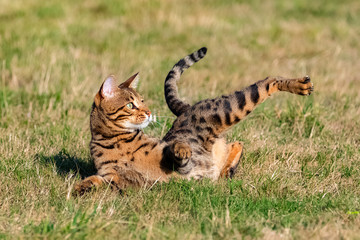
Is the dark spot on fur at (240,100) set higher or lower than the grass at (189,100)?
higher

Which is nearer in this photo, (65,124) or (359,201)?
(359,201)

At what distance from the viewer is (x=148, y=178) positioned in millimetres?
4250

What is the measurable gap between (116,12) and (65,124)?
518 centimetres

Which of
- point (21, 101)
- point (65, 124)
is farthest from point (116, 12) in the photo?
point (65, 124)

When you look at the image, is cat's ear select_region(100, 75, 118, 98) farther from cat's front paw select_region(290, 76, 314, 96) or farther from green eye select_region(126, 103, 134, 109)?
cat's front paw select_region(290, 76, 314, 96)

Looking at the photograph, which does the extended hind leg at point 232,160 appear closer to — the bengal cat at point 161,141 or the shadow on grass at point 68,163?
the bengal cat at point 161,141

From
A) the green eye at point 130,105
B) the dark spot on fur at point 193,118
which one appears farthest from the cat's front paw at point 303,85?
the green eye at point 130,105

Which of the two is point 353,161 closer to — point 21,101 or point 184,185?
point 184,185

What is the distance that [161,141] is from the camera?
14.5 feet

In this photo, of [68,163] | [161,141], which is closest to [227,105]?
[161,141]

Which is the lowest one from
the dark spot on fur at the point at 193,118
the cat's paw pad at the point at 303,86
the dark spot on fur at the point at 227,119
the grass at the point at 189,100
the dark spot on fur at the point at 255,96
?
the grass at the point at 189,100

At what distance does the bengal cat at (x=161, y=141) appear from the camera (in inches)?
166

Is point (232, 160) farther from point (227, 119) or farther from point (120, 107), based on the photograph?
point (120, 107)

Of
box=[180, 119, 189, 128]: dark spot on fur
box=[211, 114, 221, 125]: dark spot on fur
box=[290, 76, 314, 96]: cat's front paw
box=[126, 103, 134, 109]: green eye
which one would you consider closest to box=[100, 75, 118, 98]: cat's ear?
box=[126, 103, 134, 109]: green eye
